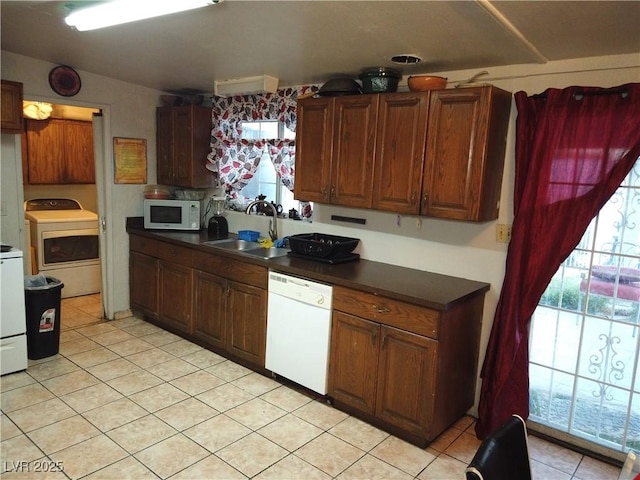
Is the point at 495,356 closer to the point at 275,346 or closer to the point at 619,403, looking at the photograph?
the point at 619,403

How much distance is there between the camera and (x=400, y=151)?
2.88 meters

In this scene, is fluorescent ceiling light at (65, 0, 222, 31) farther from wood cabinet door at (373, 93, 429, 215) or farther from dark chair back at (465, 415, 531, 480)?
dark chair back at (465, 415, 531, 480)

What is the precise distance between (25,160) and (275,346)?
4.09m

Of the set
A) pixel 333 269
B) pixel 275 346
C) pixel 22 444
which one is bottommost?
pixel 22 444

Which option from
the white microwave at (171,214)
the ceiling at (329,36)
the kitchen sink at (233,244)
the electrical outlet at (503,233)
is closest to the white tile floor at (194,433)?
the kitchen sink at (233,244)

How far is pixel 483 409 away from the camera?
2.76 m

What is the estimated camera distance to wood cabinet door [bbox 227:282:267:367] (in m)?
3.33

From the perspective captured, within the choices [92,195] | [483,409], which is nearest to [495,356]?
[483,409]

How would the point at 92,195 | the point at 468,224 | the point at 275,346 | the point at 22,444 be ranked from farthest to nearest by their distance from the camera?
the point at 92,195 < the point at 275,346 < the point at 468,224 < the point at 22,444

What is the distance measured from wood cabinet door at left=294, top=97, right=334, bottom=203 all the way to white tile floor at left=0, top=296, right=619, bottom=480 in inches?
57.3

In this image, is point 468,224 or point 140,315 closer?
point 468,224

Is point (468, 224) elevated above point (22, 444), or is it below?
above

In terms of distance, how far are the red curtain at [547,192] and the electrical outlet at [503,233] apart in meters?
0.13

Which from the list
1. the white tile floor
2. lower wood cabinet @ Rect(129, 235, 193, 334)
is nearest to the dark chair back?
the white tile floor
